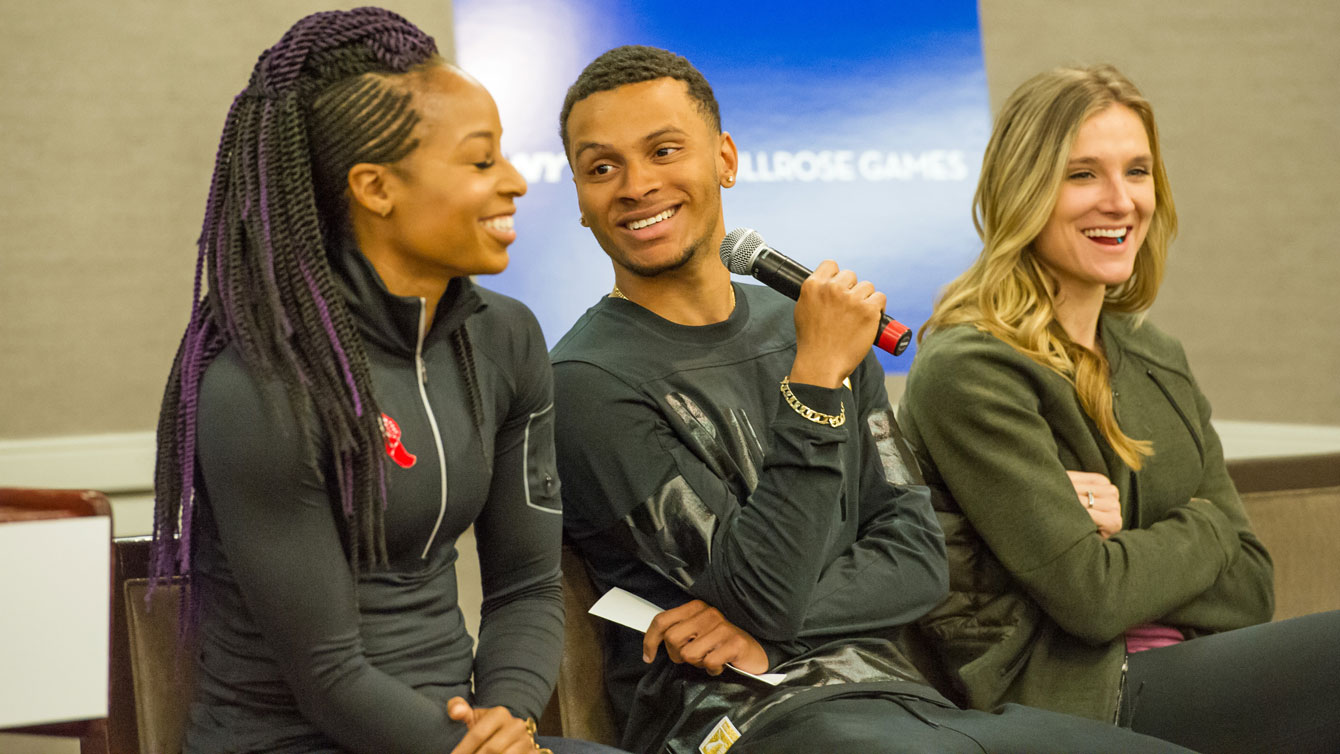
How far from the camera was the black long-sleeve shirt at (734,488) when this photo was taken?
1.44 m

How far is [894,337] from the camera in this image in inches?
59.3

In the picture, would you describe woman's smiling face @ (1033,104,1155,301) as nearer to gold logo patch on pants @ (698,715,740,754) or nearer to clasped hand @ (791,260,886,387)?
clasped hand @ (791,260,886,387)

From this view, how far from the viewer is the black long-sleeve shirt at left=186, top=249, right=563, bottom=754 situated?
116 cm

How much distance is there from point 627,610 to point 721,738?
21 centimetres

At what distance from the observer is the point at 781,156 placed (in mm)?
2926

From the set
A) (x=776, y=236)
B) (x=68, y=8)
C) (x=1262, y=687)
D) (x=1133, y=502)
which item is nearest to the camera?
(x=1262, y=687)

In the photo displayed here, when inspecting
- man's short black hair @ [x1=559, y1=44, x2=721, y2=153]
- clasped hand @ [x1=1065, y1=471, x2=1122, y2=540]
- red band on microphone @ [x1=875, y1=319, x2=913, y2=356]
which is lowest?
clasped hand @ [x1=1065, y1=471, x2=1122, y2=540]

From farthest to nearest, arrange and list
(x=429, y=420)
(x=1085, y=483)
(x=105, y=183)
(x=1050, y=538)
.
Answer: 1. (x=105, y=183)
2. (x=1085, y=483)
3. (x=1050, y=538)
4. (x=429, y=420)

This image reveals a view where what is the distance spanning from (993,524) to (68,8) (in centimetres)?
232

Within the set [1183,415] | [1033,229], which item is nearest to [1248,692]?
[1183,415]

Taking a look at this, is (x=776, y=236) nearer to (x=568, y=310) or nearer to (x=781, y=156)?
(x=781, y=156)

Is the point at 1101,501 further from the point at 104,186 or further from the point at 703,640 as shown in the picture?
the point at 104,186

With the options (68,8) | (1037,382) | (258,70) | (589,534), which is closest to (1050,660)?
(1037,382)

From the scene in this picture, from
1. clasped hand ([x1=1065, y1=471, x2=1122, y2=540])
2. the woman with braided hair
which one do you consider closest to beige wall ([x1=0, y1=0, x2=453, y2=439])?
the woman with braided hair
